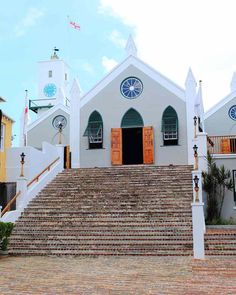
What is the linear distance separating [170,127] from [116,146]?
3527mm

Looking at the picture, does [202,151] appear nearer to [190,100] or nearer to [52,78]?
[190,100]

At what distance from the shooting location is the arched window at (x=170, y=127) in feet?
82.7

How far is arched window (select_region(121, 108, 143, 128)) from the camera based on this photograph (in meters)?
26.0

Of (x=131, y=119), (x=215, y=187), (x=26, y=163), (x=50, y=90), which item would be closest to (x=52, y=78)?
(x=50, y=90)

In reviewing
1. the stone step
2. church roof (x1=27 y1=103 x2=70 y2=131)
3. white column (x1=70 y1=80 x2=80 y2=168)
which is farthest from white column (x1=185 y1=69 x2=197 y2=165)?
the stone step

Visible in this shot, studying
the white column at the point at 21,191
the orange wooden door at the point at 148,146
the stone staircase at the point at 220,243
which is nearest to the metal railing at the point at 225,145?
the orange wooden door at the point at 148,146

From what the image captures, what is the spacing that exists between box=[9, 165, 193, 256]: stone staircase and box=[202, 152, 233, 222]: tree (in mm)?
873

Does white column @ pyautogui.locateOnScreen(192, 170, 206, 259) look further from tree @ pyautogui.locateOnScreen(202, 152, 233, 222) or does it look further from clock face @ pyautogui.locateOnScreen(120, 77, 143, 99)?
clock face @ pyautogui.locateOnScreen(120, 77, 143, 99)

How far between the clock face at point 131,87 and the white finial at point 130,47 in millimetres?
1883

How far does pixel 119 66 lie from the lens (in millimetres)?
26875

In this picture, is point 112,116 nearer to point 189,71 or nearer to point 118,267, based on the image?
point 189,71

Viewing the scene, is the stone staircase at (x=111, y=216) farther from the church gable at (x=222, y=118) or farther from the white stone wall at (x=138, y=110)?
the church gable at (x=222, y=118)

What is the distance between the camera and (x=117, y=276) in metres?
9.46

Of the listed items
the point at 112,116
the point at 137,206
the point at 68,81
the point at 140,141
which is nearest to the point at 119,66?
the point at 112,116
